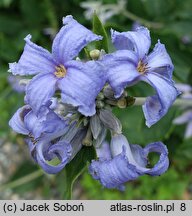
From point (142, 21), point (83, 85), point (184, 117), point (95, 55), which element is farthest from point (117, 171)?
point (142, 21)

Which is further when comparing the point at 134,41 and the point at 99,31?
the point at 99,31

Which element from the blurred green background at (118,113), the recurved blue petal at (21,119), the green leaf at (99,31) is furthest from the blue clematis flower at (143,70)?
the blurred green background at (118,113)

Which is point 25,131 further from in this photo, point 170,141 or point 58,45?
point 170,141

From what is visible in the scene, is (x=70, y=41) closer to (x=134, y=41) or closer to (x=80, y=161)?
(x=134, y=41)

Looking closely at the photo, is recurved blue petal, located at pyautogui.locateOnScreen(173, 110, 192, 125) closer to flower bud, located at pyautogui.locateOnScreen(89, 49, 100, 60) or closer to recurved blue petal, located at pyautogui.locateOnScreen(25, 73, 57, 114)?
flower bud, located at pyautogui.locateOnScreen(89, 49, 100, 60)

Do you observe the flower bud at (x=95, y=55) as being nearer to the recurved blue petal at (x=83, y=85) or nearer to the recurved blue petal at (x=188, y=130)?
the recurved blue petal at (x=83, y=85)

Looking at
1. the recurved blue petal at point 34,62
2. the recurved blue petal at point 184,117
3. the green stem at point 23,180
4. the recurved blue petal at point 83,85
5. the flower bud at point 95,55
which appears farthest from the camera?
the green stem at point 23,180

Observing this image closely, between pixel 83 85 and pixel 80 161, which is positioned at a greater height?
pixel 83 85
